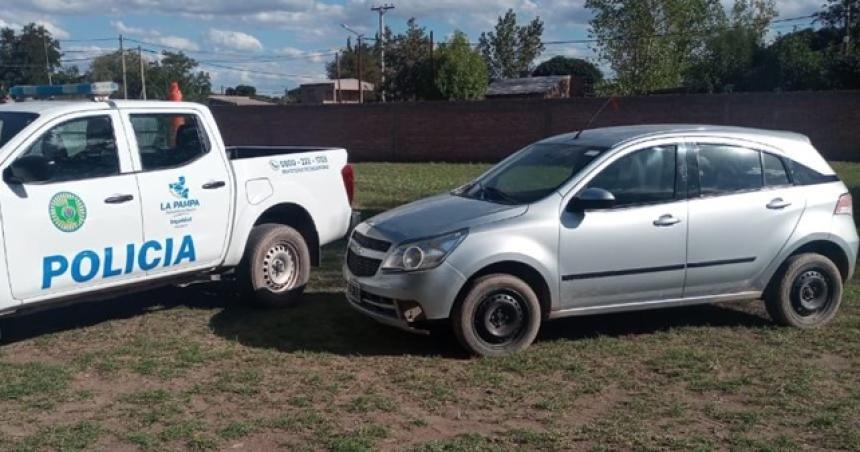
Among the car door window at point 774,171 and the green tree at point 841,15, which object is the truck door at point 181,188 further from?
the green tree at point 841,15

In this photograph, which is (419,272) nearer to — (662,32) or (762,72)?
(762,72)

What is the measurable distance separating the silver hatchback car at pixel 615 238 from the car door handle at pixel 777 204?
11mm

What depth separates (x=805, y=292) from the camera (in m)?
7.62

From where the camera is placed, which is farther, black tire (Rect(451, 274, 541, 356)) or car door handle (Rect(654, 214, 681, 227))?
car door handle (Rect(654, 214, 681, 227))

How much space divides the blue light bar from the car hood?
300 cm

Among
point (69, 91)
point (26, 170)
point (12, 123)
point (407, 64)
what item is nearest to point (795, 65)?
point (407, 64)

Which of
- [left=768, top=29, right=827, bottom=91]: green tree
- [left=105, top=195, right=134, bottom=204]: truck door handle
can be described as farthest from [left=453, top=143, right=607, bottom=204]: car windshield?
[left=768, top=29, right=827, bottom=91]: green tree

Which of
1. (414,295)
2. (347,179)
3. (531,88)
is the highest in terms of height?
(531,88)

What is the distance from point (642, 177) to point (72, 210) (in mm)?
4327

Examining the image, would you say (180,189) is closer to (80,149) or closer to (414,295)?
(80,149)

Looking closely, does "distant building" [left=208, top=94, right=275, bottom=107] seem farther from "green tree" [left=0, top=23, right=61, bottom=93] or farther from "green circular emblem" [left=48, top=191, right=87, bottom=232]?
"green circular emblem" [left=48, top=191, right=87, bottom=232]

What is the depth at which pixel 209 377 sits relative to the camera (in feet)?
20.9

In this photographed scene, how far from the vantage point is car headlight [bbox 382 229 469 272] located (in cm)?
656

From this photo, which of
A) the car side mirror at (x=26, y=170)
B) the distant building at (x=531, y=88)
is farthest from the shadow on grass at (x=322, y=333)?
Result: the distant building at (x=531, y=88)
